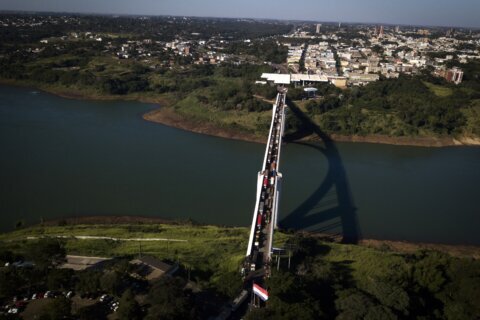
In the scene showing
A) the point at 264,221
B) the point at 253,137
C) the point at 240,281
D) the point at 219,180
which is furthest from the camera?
the point at 253,137

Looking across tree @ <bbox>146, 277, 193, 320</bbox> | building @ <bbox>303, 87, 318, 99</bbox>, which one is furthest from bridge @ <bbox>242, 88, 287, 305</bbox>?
building @ <bbox>303, 87, 318, 99</bbox>

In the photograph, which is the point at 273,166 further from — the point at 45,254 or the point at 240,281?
the point at 45,254

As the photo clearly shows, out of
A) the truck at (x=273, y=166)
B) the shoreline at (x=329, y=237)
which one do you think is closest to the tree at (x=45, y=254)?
the shoreline at (x=329, y=237)

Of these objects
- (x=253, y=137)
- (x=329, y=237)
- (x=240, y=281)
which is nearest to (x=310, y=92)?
(x=253, y=137)

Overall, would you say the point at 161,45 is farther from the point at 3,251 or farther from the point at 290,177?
the point at 3,251

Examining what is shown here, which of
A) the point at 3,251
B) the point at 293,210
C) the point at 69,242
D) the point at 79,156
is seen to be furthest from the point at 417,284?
the point at 79,156

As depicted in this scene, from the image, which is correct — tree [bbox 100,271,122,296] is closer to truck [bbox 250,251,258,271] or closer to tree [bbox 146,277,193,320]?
tree [bbox 146,277,193,320]
